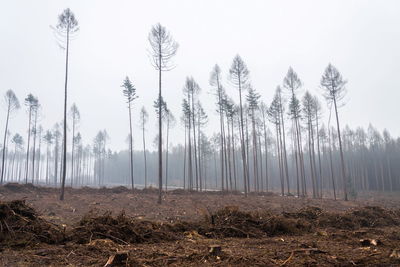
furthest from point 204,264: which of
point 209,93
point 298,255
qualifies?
point 209,93

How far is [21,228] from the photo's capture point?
6434mm

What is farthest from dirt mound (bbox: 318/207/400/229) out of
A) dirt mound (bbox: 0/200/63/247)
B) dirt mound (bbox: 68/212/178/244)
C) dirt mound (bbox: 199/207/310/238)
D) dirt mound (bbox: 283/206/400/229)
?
dirt mound (bbox: 0/200/63/247)

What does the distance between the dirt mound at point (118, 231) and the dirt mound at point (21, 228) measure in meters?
0.51

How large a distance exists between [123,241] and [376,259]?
530 centimetres

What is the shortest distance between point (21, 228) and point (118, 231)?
7.64ft

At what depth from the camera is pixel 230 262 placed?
441cm

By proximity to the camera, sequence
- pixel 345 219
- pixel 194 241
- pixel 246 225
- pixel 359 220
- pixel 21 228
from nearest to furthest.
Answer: pixel 21 228 < pixel 194 241 < pixel 246 225 < pixel 345 219 < pixel 359 220

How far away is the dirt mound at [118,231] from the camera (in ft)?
21.7

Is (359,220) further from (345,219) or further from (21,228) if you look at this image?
(21,228)

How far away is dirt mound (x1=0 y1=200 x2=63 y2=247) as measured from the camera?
6030 mm

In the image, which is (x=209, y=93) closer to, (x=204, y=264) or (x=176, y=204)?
(x=176, y=204)

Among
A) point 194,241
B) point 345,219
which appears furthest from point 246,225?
point 345,219

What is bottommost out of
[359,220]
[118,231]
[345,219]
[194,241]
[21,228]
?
[359,220]

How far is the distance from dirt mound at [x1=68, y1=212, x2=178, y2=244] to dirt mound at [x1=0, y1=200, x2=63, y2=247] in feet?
1.67
